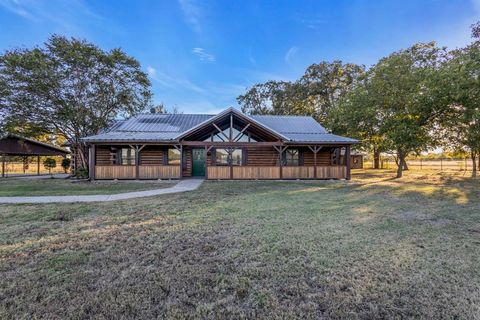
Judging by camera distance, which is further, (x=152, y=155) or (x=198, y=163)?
(x=198, y=163)

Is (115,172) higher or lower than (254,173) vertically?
higher

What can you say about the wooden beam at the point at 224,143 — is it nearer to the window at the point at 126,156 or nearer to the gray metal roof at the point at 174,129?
the gray metal roof at the point at 174,129

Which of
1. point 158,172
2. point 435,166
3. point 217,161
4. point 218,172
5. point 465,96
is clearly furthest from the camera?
point 435,166

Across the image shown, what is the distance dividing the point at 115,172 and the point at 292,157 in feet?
39.2

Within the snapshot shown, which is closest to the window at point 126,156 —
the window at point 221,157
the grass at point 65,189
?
the grass at point 65,189

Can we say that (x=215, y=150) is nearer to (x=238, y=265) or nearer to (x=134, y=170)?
(x=134, y=170)

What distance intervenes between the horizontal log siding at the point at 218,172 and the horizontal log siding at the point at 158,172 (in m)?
2.07

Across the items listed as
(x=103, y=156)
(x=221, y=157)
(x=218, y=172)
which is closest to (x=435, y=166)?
(x=221, y=157)

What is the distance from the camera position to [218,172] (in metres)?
14.7

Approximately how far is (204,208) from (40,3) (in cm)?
1562

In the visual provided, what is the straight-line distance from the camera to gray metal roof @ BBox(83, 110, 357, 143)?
1406 cm

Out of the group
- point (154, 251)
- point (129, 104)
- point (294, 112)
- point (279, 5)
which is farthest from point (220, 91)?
point (154, 251)

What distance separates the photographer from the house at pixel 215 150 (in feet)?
46.4

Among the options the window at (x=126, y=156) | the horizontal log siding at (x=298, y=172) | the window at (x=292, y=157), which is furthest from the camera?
the window at (x=292, y=157)
